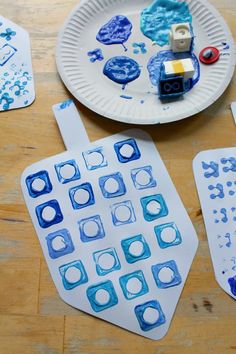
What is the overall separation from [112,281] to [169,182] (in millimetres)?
177

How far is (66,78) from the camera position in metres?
0.82

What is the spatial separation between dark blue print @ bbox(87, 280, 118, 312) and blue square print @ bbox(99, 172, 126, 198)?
0.44 feet

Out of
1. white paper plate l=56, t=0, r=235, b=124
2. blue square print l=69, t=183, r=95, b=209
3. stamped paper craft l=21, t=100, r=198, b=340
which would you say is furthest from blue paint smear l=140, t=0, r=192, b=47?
blue square print l=69, t=183, r=95, b=209

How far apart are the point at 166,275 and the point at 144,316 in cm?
7

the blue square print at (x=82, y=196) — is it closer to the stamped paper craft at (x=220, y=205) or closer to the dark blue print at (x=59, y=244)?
the dark blue print at (x=59, y=244)

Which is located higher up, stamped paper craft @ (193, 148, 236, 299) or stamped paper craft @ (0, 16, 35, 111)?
stamped paper craft @ (0, 16, 35, 111)

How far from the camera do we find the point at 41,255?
29.5 inches

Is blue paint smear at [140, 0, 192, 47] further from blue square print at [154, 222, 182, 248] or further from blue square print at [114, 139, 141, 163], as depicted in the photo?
blue square print at [154, 222, 182, 248]

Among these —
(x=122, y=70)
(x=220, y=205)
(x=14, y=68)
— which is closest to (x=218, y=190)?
(x=220, y=205)

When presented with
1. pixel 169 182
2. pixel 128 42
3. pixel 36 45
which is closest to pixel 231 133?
pixel 169 182

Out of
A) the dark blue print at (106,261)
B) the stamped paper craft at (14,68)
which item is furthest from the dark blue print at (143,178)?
the stamped paper craft at (14,68)

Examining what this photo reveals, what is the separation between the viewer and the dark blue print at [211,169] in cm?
78

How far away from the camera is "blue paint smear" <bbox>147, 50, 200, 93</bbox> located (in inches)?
32.2

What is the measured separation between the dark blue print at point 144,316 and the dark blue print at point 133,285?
17 millimetres
